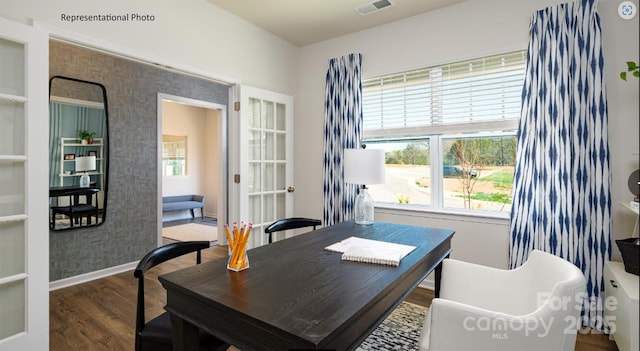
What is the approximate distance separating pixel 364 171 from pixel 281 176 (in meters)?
1.67

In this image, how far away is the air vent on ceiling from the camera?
9.52 ft

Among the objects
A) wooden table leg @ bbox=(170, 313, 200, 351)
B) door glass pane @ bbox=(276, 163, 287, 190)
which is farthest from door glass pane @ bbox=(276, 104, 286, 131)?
wooden table leg @ bbox=(170, 313, 200, 351)

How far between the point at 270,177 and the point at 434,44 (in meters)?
2.20

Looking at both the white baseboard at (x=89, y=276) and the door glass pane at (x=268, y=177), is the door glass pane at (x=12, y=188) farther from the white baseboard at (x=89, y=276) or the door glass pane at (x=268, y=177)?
the door glass pane at (x=268, y=177)

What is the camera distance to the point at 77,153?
11.2ft

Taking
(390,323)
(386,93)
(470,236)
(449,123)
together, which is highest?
(386,93)

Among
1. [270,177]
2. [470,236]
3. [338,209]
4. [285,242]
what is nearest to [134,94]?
[270,177]

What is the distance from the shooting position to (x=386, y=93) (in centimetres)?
343

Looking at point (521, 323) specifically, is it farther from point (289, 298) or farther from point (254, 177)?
point (254, 177)

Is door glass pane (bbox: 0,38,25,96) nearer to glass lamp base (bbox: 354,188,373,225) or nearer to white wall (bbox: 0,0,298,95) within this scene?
white wall (bbox: 0,0,298,95)

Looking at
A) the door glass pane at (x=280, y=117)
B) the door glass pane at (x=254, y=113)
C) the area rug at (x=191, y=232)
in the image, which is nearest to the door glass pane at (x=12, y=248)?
the door glass pane at (x=254, y=113)

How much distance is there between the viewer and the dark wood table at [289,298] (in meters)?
0.97

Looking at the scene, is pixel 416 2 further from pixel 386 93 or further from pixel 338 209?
pixel 338 209

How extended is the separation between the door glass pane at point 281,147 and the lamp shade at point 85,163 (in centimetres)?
204
